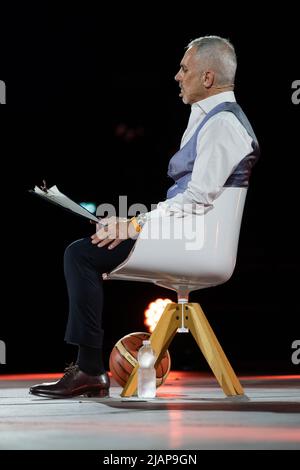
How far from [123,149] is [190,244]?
375 cm

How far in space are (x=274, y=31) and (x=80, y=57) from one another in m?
1.28

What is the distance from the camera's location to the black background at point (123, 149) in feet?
20.6

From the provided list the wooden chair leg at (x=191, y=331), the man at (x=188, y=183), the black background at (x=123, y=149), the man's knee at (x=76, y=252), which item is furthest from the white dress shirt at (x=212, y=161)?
the black background at (x=123, y=149)

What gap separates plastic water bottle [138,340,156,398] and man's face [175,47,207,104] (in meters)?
0.87

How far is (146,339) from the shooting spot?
371 cm

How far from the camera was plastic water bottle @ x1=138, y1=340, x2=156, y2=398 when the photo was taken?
11.1ft

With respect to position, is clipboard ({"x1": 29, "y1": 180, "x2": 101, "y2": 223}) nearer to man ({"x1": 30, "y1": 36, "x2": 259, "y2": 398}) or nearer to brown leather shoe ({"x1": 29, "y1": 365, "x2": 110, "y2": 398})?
man ({"x1": 30, "y1": 36, "x2": 259, "y2": 398})

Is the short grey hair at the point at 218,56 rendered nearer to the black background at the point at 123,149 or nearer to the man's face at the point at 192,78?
the man's face at the point at 192,78

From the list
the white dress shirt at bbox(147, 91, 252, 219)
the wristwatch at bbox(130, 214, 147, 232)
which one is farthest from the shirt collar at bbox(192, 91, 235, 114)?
the wristwatch at bbox(130, 214, 147, 232)

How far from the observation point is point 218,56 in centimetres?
339

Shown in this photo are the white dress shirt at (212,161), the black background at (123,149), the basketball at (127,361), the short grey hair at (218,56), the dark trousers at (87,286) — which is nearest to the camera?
the white dress shirt at (212,161)

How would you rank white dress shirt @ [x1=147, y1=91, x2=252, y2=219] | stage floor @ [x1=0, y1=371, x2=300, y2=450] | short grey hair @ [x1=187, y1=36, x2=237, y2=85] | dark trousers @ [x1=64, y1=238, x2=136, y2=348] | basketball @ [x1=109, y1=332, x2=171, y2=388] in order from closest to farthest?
stage floor @ [x1=0, y1=371, x2=300, y2=450] → white dress shirt @ [x1=147, y1=91, x2=252, y2=219] → dark trousers @ [x1=64, y1=238, x2=136, y2=348] → short grey hair @ [x1=187, y1=36, x2=237, y2=85] → basketball @ [x1=109, y1=332, x2=171, y2=388]

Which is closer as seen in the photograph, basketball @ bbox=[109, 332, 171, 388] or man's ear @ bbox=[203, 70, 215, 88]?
man's ear @ bbox=[203, 70, 215, 88]

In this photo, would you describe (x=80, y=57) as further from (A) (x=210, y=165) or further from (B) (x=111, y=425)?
(B) (x=111, y=425)
